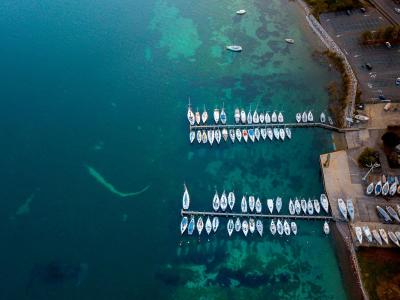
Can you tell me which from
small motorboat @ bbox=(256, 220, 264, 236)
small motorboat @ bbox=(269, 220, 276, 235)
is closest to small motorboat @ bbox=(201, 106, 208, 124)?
small motorboat @ bbox=(256, 220, 264, 236)

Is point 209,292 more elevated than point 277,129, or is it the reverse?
point 277,129

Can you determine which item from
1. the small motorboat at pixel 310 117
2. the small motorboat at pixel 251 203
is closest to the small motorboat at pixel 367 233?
the small motorboat at pixel 251 203

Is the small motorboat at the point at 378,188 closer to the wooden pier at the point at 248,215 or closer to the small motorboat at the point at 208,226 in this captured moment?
the wooden pier at the point at 248,215

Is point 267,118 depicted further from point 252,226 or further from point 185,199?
point 185,199

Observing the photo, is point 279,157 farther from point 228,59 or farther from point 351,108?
point 228,59

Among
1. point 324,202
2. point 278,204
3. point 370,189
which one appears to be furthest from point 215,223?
point 370,189

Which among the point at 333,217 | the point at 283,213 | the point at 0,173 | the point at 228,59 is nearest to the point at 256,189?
the point at 283,213
